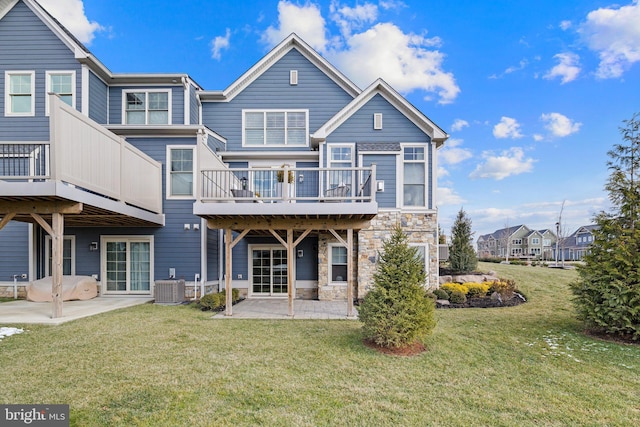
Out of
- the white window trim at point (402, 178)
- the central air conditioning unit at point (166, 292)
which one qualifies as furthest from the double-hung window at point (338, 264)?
the central air conditioning unit at point (166, 292)

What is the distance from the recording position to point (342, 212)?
7.51 meters

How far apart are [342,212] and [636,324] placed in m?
6.17

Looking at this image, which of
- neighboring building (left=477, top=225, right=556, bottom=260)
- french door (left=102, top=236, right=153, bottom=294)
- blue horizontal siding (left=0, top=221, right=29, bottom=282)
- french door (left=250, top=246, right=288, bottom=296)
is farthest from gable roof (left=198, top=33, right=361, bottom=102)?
neighboring building (left=477, top=225, right=556, bottom=260)

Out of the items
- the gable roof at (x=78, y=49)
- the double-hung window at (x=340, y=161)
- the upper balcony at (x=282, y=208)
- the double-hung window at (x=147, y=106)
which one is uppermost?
the gable roof at (x=78, y=49)

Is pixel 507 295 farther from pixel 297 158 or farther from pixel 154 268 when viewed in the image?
pixel 154 268

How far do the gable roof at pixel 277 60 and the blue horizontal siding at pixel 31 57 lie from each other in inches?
182

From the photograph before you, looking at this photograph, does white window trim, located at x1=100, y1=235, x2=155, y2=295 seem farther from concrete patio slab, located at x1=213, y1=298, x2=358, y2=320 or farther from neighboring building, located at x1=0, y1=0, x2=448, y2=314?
concrete patio slab, located at x1=213, y1=298, x2=358, y2=320

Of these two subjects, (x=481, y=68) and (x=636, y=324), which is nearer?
(x=636, y=324)

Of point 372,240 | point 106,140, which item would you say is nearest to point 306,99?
point 372,240

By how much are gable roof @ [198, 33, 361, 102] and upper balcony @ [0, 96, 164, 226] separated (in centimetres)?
385

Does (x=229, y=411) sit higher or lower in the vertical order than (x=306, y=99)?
lower

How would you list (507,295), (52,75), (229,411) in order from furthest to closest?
(52,75), (507,295), (229,411)

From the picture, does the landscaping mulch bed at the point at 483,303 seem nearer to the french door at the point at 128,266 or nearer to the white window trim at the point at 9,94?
the french door at the point at 128,266

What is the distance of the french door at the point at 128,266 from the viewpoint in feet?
34.5
